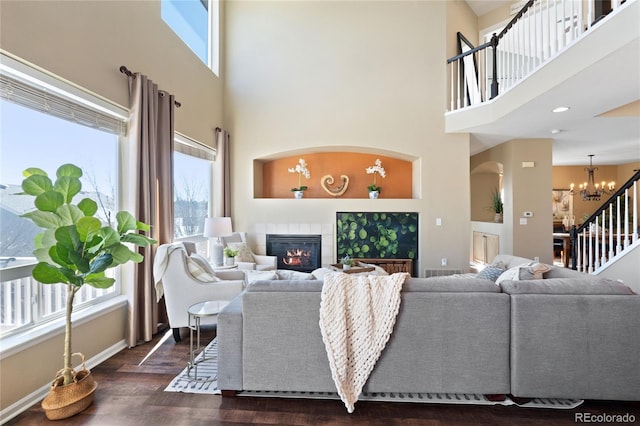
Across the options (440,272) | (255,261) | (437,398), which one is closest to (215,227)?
(255,261)

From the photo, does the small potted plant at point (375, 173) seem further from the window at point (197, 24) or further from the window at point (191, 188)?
the window at point (197, 24)

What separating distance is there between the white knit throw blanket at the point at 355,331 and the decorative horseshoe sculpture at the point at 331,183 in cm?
382

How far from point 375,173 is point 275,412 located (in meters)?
4.42

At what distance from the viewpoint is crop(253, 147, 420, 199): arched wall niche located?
18.6ft

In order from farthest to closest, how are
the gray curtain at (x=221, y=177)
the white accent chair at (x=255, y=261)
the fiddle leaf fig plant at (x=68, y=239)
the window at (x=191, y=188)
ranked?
1. the gray curtain at (x=221, y=177)
2. the white accent chair at (x=255, y=261)
3. the window at (x=191, y=188)
4. the fiddle leaf fig plant at (x=68, y=239)

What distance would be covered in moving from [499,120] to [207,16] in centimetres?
486

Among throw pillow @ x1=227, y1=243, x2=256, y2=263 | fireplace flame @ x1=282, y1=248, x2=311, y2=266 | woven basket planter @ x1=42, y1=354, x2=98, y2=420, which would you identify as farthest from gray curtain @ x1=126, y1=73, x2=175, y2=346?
fireplace flame @ x1=282, y1=248, x2=311, y2=266

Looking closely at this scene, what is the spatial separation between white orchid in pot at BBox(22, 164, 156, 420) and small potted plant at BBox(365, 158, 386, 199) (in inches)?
157

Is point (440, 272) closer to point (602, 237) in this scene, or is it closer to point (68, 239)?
point (602, 237)

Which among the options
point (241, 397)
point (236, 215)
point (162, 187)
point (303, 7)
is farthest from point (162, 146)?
point (303, 7)

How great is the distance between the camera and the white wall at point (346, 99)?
5.19 m

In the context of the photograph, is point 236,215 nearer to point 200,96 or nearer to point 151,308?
point 200,96

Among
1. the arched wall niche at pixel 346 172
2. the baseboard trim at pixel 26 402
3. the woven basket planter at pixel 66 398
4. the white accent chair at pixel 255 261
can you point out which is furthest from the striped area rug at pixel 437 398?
the arched wall niche at pixel 346 172

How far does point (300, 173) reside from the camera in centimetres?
577
